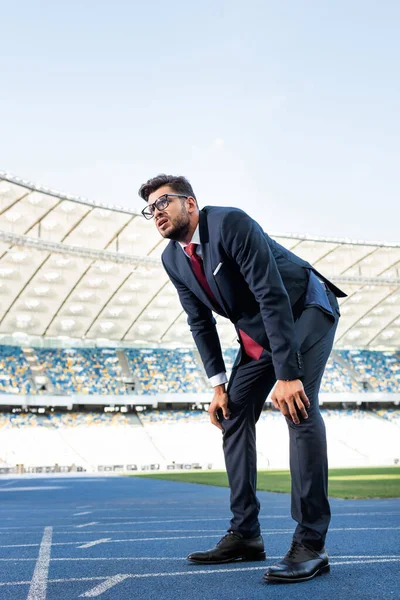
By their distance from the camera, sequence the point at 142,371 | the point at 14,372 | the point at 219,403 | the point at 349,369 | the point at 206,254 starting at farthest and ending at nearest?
the point at 349,369 < the point at 142,371 < the point at 14,372 < the point at 219,403 < the point at 206,254

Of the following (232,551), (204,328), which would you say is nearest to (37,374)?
(204,328)

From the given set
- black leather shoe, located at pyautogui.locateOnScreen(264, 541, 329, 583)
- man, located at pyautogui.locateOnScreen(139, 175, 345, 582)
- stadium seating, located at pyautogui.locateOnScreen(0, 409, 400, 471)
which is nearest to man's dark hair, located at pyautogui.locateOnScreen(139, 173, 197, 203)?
man, located at pyautogui.locateOnScreen(139, 175, 345, 582)

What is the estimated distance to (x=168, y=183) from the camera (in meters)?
3.55

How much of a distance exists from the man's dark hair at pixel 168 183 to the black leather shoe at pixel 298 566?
1.88 m

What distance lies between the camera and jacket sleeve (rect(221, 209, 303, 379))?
10.7ft

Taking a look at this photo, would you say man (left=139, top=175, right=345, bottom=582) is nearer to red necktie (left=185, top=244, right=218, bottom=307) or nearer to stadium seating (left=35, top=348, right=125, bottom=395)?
red necktie (left=185, top=244, right=218, bottom=307)

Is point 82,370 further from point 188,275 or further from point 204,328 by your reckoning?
point 188,275

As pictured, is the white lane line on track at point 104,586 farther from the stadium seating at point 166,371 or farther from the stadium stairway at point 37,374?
the stadium seating at point 166,371

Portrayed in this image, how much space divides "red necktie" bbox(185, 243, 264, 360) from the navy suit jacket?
0.10 ft

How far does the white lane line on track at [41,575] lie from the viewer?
2.74m

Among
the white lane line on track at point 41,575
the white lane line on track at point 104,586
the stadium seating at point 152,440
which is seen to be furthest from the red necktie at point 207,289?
the stadium seating at point 152,440

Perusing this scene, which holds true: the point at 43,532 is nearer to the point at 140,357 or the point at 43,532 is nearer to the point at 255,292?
the point at 255,292

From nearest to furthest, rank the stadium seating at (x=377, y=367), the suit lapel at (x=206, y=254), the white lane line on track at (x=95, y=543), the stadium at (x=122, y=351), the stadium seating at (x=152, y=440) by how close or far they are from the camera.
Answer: the suit lapel at (x=206, y=254) < the white lane line on track at (x=95, y=543) < the stadium at (x=122, y=351) < the stadium seating at (x=152, y=440) < the stadium seating at (x=377, y=367)

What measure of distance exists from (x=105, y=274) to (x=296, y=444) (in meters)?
39.3
